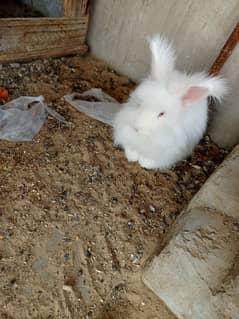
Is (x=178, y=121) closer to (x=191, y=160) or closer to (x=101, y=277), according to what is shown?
(x=191, y=160)

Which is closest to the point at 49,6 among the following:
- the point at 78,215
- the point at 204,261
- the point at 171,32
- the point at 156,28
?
the point at 156,28

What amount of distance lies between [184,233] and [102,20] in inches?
86.4

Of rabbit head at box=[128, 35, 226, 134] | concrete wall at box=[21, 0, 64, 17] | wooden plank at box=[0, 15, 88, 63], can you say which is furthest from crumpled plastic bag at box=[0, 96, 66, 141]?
concrete wall at box=[21, 0, 64, 17]

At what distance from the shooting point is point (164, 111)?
6.27 feet

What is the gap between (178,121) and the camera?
2014 millimetres

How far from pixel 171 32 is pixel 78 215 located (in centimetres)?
163

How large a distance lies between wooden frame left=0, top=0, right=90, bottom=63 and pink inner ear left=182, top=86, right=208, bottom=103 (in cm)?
150

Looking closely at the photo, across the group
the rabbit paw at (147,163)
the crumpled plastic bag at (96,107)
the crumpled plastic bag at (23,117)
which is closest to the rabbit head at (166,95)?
the rabbit paw at (147,163)

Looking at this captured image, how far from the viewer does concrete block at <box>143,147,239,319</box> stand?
4.88ft

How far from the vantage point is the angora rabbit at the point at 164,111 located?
74.4 inches

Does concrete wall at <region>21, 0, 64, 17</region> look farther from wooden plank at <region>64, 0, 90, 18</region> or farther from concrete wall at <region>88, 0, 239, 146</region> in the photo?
concrete wall at <region>88, 0, 239, 146</region>

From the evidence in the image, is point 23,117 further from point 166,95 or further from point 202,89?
point 202,89

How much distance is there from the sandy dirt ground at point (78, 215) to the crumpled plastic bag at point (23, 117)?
0.19 ft

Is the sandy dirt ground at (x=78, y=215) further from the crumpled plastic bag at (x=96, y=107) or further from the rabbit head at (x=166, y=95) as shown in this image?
the rabbit head at (x=166, y=95)
